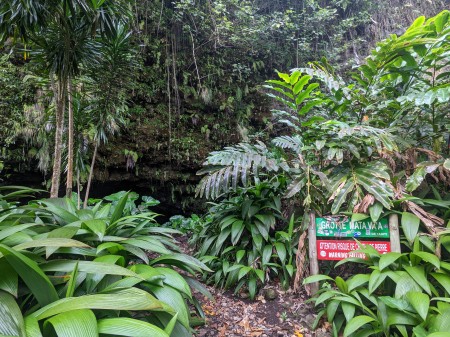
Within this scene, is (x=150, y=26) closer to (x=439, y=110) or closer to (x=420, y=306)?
(x=439, y=110)

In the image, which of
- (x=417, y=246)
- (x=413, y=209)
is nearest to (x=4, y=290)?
(x=417, y=246)

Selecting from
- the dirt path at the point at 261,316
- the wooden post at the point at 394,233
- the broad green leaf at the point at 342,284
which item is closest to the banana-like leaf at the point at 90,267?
the dirt path at the point at 261,316

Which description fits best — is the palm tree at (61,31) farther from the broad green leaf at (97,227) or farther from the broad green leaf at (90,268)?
the broad green leaf at (90,268)

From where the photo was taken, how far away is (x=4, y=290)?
1058mm

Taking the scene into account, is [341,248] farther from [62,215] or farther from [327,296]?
[62,215]

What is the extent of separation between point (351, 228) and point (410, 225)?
0.41 m

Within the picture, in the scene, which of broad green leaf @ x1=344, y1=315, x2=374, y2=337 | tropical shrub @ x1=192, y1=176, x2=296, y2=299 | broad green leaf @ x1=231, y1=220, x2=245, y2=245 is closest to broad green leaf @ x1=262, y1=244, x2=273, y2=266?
tropical shrub @ x1=192, y1=176, x2=296, y2=299

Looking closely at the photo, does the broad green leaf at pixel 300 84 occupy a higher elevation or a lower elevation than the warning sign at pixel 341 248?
higher

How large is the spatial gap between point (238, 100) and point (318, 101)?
10.3 feet

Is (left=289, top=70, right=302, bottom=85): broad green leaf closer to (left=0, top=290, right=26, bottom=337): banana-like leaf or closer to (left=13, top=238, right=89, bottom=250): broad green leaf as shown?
(left=13, top=238, right=89, bottom=250): broad green leaf

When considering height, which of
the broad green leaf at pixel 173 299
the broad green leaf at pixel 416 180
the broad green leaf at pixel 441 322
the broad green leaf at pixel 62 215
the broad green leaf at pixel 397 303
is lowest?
the broad green leaf at pixel 441 322

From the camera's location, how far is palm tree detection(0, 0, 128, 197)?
7.44ft

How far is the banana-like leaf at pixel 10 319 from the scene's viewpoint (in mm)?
878

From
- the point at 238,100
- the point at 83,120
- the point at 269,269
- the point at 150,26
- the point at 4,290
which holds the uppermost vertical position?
the point at 150,26
